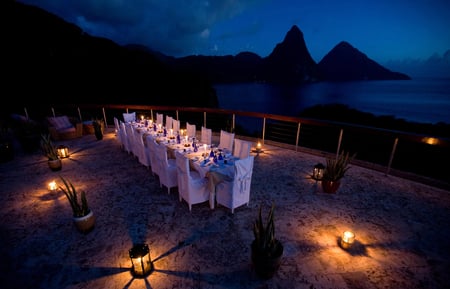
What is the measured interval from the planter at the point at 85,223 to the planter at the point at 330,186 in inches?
174

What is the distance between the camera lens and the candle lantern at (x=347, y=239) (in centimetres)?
303

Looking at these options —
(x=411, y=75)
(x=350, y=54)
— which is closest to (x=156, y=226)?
(x=350, y=54)

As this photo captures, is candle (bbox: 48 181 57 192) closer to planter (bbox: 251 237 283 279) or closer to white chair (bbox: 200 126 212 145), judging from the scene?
white chair (bbox: 200 126 212 145)

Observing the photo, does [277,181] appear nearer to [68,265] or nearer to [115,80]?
[68,265]

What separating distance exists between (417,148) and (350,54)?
319ft

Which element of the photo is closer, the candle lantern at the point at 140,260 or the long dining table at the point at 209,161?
the candle lantern at the point at 140,260

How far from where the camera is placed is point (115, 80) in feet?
83.1

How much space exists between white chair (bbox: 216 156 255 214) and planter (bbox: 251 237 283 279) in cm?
123

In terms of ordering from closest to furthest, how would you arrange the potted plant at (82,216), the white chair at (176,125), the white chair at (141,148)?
the potted plant at (82,216), the white chair at (141,148), the white chair at (176,125)

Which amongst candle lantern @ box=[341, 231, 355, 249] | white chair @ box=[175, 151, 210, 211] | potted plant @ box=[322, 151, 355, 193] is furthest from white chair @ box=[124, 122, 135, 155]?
candle lantern @ box=[341, 231, 355, 249]

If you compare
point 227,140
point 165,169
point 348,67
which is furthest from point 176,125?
point 348,67

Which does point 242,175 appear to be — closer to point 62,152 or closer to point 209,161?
point 209,161

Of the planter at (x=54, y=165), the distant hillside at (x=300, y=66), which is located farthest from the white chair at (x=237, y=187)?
the distant hillside at (x=300, y=66)

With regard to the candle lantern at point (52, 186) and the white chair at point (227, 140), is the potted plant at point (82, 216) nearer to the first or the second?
the candle lantern at point (52, 186)
